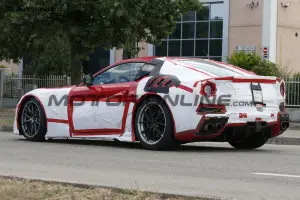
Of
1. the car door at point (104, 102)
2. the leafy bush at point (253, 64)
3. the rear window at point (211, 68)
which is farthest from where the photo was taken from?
the leafy bush at point (253, 64)

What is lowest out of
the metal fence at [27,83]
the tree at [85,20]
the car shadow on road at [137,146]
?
the car shadow on road at [137,146]

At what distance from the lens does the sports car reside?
10.6 meters

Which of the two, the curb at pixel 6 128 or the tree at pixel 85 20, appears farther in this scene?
the tree at pixel 85 20

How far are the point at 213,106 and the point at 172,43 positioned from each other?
96.5 ft

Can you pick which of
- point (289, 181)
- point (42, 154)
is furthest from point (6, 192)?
point (42, 154)

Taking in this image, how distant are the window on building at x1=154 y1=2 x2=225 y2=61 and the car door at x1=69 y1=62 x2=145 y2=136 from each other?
26225 mm

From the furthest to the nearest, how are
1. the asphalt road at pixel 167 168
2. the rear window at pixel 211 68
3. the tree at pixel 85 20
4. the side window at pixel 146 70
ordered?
the tree at pixel 85 20 → the side window at pixel 146 70 → the rear window at pixel 211 68 → the asphalt road at pixel 167 168

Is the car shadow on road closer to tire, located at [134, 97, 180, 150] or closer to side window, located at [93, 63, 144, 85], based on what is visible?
tire, located at [134, 97, 180, 150]

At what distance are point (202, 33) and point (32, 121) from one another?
86.6 feet

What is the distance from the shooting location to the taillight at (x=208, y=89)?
1051cm

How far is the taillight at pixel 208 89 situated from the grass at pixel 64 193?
3.91 m

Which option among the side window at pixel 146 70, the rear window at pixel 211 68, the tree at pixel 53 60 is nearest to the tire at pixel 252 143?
→ the rear window at pixel 211 68

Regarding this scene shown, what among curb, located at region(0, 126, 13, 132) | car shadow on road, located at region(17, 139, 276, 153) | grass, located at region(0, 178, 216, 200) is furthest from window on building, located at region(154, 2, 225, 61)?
grass, located at region(0, 178, 216, 200)

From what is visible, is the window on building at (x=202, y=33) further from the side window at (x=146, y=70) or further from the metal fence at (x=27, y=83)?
the side window at (x=146, y=70)
